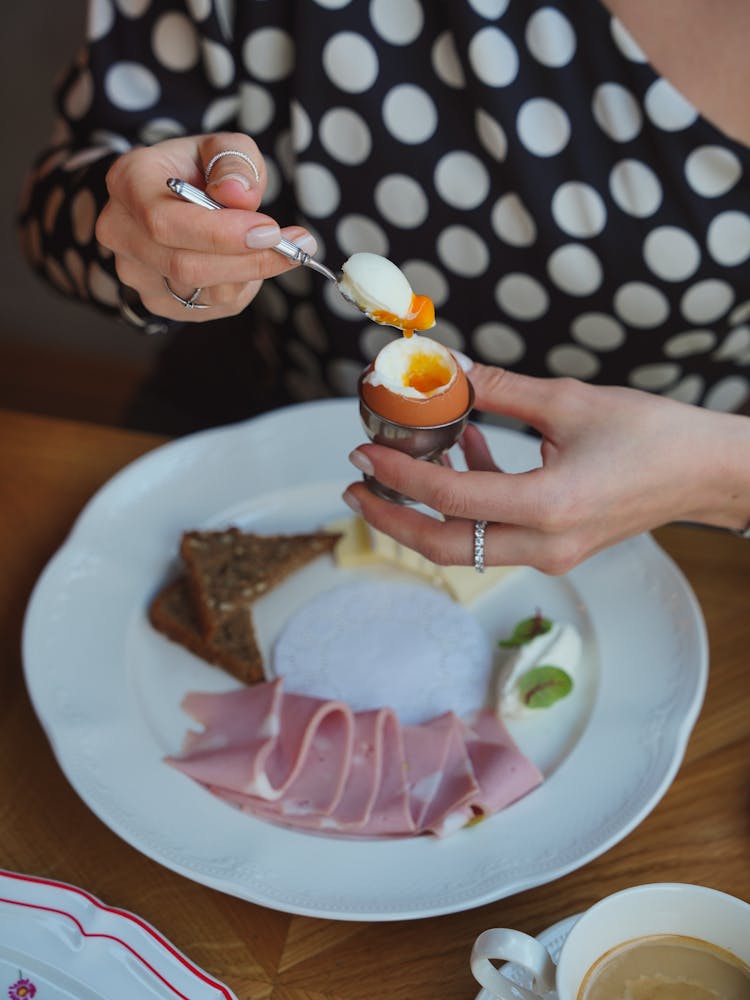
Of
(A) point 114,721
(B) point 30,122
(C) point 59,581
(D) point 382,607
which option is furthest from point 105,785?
(B) point 30,122

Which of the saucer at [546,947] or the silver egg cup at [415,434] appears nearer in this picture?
the saucer at [546,947]

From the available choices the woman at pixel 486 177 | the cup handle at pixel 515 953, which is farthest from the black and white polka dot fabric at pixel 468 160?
the cup handle at pixel 515 953

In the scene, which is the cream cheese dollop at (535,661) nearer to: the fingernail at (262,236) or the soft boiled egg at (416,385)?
the soft boiled egg at (416,385)

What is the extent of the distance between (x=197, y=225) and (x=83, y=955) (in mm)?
646

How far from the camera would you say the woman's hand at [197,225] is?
874mm

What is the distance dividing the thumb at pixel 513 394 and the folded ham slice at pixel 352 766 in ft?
1.16

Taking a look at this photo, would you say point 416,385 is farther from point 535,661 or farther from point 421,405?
point 535,661

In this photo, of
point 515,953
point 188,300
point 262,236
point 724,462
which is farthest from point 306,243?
point 515,953

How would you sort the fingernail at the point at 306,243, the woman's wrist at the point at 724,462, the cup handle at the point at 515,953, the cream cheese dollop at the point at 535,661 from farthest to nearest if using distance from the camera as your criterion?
the cream cheese dollop at the point at 535,661, the woman's wrist at the point at 724,462, the fingernail at the point at 306,243, the cup handle at the point at 515,953

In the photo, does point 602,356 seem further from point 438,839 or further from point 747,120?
point 438,839

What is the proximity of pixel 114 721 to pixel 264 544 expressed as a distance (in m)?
0.33

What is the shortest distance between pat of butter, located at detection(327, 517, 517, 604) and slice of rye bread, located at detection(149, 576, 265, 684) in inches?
6.8

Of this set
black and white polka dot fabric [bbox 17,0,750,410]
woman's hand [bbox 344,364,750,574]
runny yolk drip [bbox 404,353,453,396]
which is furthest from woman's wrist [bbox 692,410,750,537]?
black and white polka dot fabric [bbox 17,0,750,410]

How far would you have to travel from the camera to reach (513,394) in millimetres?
999
